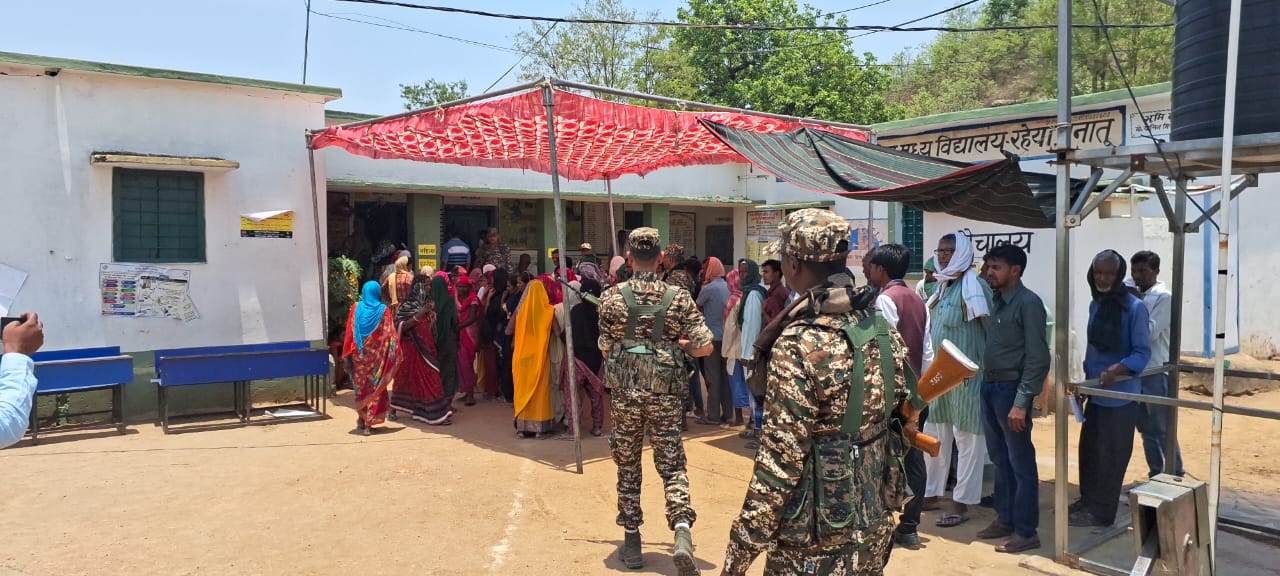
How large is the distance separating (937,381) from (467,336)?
7.12 m

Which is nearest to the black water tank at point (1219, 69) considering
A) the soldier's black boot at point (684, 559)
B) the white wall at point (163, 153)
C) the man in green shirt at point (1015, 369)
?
the man in green shirt at point (1015, 369)

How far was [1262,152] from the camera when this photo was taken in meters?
3.71

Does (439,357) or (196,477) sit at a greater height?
(439,357)

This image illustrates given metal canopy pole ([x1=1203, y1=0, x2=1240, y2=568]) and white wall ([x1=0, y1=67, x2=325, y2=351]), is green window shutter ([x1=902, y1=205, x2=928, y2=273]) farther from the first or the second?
metal canopy pole ([x1=1203, y1=0, x2=1240, y2=568])

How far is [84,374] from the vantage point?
7.50 m

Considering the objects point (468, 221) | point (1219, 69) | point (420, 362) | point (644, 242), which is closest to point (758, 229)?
point (468, 221)

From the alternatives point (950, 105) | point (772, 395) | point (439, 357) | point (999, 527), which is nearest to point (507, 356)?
point (439, 357)

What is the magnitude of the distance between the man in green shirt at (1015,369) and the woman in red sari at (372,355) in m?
5.37

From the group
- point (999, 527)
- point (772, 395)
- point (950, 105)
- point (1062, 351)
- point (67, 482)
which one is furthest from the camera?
point (950, 105)

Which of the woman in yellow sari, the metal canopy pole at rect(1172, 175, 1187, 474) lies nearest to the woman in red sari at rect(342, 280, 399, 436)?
the woman in yellow sari

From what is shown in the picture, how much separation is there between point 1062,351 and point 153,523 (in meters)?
5.48

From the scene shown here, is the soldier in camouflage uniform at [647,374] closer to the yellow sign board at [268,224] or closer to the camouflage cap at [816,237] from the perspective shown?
the camouflage cap at [816,237]

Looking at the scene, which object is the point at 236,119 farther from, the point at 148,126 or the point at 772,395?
the point at 772,395

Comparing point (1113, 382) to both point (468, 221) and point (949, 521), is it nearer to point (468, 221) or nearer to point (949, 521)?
point (949, 521)
